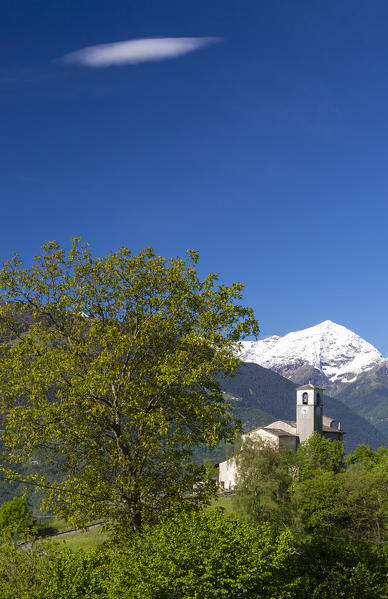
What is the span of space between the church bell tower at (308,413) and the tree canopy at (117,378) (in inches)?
4461

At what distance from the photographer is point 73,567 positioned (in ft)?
63.3

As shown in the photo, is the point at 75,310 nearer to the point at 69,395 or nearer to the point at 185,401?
the point at 69,395

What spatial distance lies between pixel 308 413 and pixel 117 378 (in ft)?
387

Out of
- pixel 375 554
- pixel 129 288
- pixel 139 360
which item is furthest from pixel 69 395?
pixel 375 554

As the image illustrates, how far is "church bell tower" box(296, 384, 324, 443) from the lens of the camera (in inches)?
5369

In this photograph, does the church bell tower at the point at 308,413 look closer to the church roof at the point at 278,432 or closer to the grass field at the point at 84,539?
the church roof at the point at 278,432

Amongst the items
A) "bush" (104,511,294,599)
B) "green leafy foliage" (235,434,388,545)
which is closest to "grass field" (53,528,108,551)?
"green leafy foliage" (235,434,388,545)

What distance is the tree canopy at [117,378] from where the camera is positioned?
80.8 feet

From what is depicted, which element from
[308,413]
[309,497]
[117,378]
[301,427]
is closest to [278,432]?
[301,427]

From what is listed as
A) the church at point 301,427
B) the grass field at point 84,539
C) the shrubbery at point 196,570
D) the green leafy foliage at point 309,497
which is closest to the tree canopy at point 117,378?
the shrubbery at point 196,570

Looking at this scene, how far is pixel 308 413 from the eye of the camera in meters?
137

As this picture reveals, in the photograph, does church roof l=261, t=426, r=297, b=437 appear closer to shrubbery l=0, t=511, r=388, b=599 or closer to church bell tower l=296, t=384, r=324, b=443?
church bell tower l=296, t=384, r=324, b=443

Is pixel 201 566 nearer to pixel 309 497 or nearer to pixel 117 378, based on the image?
pixel 117 378

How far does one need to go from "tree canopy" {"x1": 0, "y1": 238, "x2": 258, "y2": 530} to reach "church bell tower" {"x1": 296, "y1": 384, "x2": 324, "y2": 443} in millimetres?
113308
